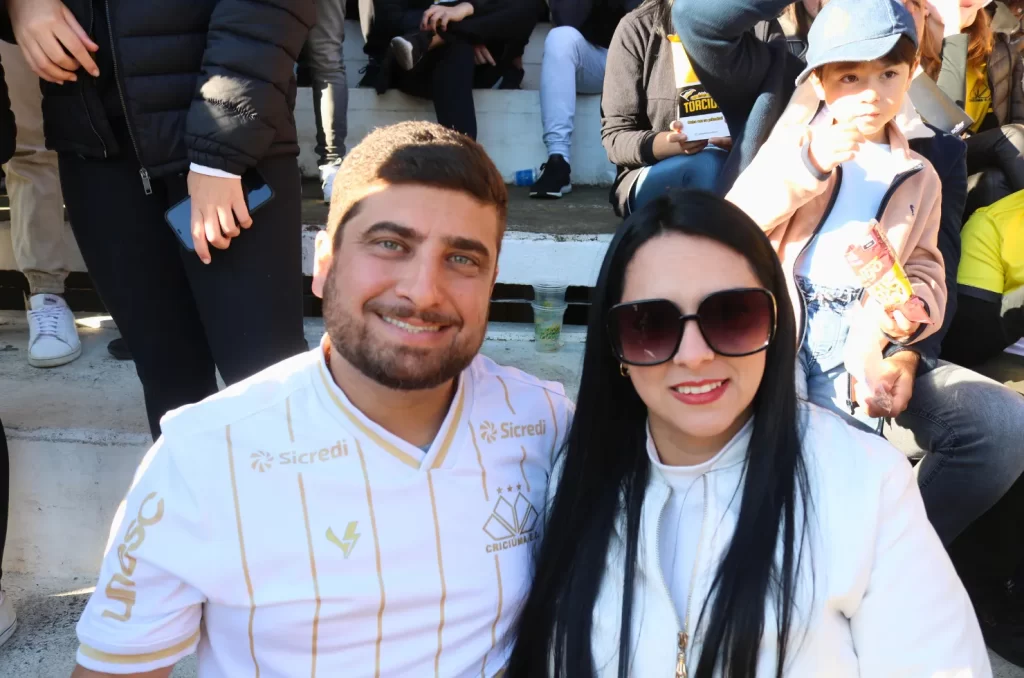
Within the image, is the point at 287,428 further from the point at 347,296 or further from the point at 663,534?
the point at 663,534

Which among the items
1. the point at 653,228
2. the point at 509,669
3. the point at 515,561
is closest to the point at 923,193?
the point at 653,228

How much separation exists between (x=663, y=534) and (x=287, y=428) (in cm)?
72

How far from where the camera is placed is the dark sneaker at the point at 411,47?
4.23 metres

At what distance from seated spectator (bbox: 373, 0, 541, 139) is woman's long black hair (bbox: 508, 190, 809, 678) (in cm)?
297

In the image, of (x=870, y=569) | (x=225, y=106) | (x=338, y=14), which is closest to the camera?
(x=870, y=569)

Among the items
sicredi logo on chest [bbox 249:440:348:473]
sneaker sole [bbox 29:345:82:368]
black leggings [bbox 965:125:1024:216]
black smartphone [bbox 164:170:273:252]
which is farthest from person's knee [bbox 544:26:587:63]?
sicredi logo on chest [bbox 249:440:348:473]

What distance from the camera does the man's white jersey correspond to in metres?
1.32

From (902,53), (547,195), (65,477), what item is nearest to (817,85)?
(902,53)

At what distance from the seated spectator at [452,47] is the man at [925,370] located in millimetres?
2299

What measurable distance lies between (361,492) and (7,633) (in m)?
1.84

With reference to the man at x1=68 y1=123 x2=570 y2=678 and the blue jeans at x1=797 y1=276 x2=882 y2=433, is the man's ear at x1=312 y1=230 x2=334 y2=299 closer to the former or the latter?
the man at x1=68 y1=123 x2=570 y2=678

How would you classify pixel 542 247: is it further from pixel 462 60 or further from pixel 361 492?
pixel 361 492

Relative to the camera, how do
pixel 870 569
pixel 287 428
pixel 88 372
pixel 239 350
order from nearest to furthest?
pixel 870 569 < pixel 287 428 < pixel 239 350 < pixel 88 372

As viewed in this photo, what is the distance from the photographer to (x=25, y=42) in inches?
72.9
